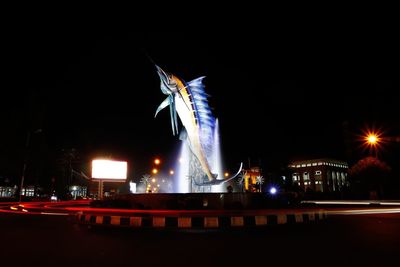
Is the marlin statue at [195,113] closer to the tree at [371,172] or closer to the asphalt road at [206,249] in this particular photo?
the asphalt road at [206,249]

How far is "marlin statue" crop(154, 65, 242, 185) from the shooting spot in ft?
90.8

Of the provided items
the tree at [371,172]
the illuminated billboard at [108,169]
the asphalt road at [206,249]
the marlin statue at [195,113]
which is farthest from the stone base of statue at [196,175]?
the tree at [371,172]

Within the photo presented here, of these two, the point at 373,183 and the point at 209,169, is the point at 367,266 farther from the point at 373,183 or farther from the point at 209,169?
the point at 373,183

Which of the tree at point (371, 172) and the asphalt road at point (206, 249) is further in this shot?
the tree at point (371, 172)

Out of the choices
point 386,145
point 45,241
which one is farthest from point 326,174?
point 45,241

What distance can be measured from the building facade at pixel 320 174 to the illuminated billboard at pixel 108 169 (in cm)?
8465

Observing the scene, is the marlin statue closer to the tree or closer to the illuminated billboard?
the illuminated billboard

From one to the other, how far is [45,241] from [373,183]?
35833mm

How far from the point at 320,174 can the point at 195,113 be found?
297 feet

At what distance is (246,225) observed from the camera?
553 inches

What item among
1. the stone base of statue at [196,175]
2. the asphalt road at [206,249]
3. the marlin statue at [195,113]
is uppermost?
the marlin statue at [195,113]

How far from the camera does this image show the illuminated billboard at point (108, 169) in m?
28.8

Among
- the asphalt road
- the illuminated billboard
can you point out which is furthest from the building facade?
Answer: the asphalt road

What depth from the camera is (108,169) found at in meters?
29.5
